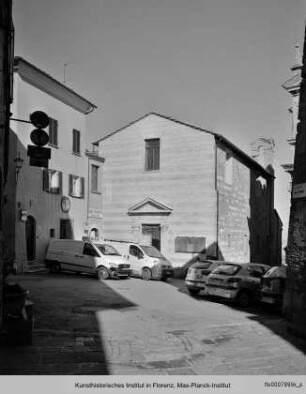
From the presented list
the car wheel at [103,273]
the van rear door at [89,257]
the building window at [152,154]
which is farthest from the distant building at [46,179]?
the building window at [152,154]

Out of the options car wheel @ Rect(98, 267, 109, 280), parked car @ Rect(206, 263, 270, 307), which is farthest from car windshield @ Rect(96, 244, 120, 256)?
parked car @ Rect(206, 263, 270, 307)

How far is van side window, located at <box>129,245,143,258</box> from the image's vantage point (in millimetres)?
18047

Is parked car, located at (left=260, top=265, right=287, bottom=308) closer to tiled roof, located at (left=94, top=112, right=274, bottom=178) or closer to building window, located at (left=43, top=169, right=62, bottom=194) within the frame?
tiled roof, located at (left=94, top=112, right=274, bottom=178)

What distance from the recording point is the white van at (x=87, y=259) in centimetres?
1653

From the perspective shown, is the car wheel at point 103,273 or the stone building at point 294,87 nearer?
the stone building at point 294,87

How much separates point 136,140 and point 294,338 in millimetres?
16264

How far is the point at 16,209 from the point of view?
16.0 m

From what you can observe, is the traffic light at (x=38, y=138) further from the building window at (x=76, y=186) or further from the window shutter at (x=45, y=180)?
the building window at (x=76, y=186)

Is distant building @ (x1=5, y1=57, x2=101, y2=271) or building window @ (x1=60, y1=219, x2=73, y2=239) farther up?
distant building @ (x1=5, y1=57, x2=101, y2=271)

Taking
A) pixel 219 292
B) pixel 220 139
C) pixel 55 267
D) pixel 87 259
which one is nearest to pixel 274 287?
pixel 219 292

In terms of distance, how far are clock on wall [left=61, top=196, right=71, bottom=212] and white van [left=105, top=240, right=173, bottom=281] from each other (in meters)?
2.29

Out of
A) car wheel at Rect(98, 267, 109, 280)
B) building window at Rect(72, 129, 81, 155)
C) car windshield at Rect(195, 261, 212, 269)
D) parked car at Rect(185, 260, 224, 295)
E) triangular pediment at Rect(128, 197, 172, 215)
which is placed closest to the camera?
parked car at Rect(185, 260, 224, 295)

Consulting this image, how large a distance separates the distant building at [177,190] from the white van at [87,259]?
4.04m

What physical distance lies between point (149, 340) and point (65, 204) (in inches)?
516
